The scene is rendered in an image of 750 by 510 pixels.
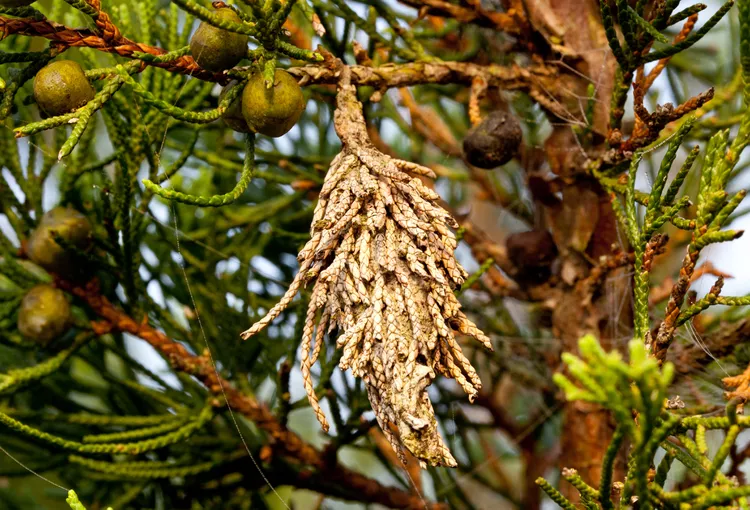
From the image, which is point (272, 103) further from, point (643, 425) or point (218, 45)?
point (643, 425)

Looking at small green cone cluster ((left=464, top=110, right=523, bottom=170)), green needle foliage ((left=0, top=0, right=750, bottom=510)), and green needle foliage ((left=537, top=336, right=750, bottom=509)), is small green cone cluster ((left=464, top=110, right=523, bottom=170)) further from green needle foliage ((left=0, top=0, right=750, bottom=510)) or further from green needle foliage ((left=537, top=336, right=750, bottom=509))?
green needle foliage ((left=537, top=336, right=750, bottom=509))

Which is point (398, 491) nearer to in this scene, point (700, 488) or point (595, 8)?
point (700, 488)

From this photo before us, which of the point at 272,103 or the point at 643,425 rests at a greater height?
the point at 272,103

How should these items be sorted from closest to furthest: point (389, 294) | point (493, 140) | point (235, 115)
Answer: point (389, 294) < point (235, 115) < point (493, 140)

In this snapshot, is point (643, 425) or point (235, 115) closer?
point (643, 425)

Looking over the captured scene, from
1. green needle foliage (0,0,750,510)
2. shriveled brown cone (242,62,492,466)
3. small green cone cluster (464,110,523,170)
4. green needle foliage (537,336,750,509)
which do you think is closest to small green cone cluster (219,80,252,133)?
green needle foliage (0,0,750,510)

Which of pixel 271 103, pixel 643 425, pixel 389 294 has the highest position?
pixel 271 103

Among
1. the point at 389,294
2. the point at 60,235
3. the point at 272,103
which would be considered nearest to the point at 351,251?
the point at 389,294

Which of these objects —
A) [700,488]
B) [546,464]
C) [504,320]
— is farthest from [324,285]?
[546,464]
